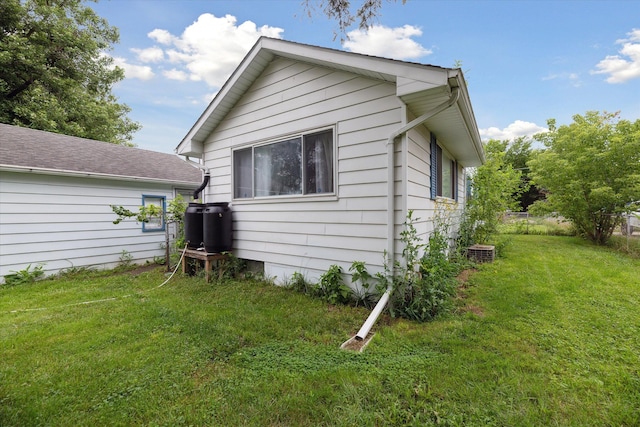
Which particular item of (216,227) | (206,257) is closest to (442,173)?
(216,227)

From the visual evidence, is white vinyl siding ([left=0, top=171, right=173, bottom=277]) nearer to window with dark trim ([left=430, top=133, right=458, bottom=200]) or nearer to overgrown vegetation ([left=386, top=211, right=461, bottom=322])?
overgrown vegetation ([left=386, top=211, right=461, bottom=322])

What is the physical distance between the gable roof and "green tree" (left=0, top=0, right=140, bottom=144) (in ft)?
33.8

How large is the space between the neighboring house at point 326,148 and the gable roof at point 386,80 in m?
0.02

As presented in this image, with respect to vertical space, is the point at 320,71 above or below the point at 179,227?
above

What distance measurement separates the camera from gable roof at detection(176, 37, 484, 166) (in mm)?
2918

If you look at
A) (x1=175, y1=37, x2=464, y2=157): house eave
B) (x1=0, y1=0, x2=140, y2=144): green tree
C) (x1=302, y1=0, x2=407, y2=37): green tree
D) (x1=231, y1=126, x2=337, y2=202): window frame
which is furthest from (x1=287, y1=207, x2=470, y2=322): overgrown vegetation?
(x1=0, y1=0, x2=140, y2=144): green tree

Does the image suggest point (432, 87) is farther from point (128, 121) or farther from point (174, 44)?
point (128, 121)

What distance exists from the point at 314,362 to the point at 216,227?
334 centimetres

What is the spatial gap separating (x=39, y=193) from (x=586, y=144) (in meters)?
14.1

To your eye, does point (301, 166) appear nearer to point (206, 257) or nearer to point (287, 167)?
point (287, 167)

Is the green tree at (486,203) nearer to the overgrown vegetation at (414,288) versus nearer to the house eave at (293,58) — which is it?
the overgrown vegetation at (414,288)

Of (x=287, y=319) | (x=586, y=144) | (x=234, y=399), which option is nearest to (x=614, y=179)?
(x=586, y=144)

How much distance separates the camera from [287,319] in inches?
124

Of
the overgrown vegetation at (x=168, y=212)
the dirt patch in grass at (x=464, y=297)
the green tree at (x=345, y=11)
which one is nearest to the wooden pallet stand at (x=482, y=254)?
the dirt patch in grass at (x=464, y=297)
